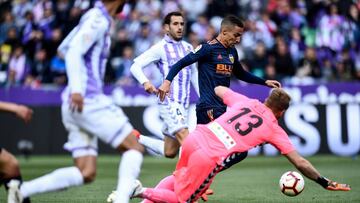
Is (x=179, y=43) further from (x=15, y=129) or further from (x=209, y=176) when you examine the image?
(x=15, y=129)

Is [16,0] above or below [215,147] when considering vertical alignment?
above

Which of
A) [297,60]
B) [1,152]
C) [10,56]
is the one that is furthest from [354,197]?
[10,56]

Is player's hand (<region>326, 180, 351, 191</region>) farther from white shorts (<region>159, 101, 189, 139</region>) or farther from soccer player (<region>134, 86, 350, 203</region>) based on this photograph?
white shorts (<region>159, 101, 189, 139</region>)

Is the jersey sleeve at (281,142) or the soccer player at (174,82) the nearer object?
the jersey sleeve at (281,142)

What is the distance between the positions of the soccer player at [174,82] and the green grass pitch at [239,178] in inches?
37.1

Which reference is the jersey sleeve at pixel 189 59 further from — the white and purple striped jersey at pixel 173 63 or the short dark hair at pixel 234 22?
the white and purple striped jersey at pixel 173 63

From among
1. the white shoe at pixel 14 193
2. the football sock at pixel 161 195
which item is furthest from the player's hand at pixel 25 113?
the football sock at pixel 161 195

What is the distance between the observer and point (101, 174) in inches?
591

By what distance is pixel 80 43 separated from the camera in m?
7.61

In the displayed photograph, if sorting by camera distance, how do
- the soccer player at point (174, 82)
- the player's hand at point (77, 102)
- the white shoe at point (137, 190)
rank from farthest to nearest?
the soccer player at point (174, 82), the white shoe at point (137, 190), the player's hand at point (77, 102)

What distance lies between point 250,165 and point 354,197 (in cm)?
672

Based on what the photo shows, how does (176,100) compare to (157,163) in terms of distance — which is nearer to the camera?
(176,100)

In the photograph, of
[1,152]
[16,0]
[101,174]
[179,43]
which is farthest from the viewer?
[16,0]

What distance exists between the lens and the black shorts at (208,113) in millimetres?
10586
